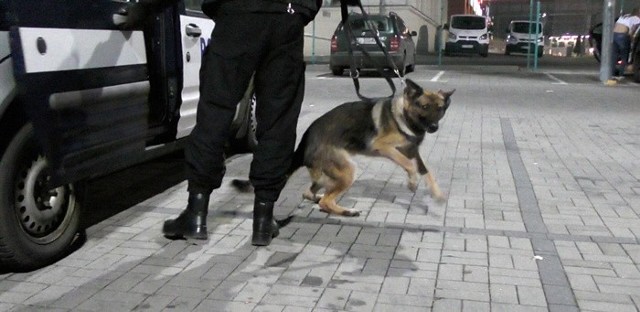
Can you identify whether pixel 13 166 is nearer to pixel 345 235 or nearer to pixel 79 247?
pixel 79 247

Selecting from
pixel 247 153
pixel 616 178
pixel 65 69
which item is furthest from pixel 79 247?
pixel 616 178

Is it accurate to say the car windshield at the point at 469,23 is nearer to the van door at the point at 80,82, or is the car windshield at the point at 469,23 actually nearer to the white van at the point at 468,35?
the white van at the point at 468,35

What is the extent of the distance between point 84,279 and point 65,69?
1.07 m

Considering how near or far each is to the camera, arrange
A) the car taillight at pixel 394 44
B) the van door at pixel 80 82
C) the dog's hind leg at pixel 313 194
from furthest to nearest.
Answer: the car taillight at pixel 394 44 → the dog's hind leg at pixel 313 194 → the van door at pixel 80 82

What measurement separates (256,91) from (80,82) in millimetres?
936

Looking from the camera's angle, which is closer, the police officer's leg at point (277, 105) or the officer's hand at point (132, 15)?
the police officer's leg at point (277, 105)

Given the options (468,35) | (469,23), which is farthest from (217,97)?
(469,23)

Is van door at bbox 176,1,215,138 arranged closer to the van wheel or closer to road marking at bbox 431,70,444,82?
the van wheel

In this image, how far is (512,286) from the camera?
3.61m

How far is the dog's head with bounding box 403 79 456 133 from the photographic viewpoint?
181 inches

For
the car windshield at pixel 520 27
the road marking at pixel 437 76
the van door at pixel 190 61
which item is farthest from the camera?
the car windshield at pixel 520 27

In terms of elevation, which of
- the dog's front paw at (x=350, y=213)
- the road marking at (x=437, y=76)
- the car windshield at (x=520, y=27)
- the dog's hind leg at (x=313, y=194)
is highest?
the car windshield at (x=520, y=27)

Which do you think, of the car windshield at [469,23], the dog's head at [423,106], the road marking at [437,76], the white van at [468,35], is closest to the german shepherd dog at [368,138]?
the dog's head at [423,106]

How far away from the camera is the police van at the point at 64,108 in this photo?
3.32 m
